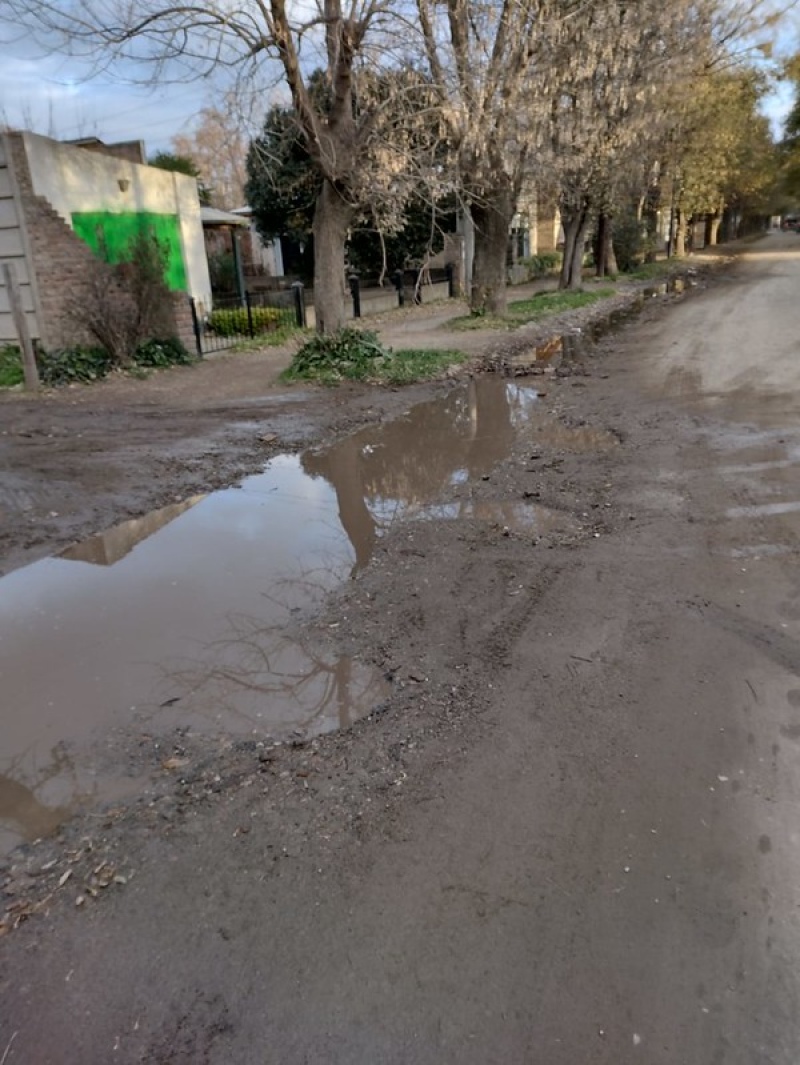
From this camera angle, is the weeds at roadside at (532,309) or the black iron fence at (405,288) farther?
the black iron fence at (405,288)

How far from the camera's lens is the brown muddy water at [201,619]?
379 centimetres

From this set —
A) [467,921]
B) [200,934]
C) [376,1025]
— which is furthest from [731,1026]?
[200,934]

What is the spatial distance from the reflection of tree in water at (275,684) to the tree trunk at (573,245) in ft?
80.3

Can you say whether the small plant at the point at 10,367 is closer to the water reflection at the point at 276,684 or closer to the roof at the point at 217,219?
the water reflection at the point at 276,684

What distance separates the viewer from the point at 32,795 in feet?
11.3

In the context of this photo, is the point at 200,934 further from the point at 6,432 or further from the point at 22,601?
the point at 6,432

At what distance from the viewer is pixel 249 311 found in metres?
19.1

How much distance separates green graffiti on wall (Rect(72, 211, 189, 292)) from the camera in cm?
1426

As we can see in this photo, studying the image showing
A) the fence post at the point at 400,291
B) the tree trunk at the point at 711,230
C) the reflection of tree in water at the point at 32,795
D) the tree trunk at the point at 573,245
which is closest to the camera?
the reflection of tree in water at the point at 32,795

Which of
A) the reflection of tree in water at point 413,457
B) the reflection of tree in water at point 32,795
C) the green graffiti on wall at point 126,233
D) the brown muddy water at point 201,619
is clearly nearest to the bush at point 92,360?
the green graffiti on wall at point 126,233

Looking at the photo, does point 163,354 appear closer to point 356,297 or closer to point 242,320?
point 242,320

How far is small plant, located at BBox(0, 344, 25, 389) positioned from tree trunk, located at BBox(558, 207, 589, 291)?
1833cm

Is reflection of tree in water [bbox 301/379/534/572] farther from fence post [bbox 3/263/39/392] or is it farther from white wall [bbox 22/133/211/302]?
white wall [bbox 22/133/211/302]

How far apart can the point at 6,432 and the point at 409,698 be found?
25.1 ft
